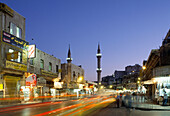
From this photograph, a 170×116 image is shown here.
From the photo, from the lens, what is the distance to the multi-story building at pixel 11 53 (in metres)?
29.1

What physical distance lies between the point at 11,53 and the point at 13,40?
2.92 m

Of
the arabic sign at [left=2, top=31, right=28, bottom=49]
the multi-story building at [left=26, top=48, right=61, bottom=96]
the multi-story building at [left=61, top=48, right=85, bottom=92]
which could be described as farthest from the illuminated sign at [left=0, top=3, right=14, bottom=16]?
the multi-story building at [left=61, top=48, right=85, bottom=92]

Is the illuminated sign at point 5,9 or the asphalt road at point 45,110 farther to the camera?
the illuminated sign at point 5,9

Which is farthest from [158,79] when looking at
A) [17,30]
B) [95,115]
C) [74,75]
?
[74,75]

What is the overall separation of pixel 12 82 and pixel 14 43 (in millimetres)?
5849

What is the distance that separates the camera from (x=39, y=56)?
41.5m

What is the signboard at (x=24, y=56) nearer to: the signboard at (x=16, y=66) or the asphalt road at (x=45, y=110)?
the signboard at (x=16, y=66)

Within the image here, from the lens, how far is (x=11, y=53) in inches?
1150

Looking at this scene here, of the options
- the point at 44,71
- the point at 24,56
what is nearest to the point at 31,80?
the point at 24,56

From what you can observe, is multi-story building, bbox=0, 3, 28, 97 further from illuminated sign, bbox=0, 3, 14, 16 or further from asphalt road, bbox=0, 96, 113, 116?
asphalt road, bbox=0, 96, 113, 116

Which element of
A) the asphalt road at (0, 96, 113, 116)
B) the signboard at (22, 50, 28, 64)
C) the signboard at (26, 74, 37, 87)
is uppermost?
the signboard at (22, 50, 28, 64)

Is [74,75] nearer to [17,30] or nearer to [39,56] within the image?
[39,56]

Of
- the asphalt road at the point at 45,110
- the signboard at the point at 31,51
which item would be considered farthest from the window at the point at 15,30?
the asphalt road at the point at 45,110

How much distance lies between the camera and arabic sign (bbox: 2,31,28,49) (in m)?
29.5
